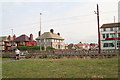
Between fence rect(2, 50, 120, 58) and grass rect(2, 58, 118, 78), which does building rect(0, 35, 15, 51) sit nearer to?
fence rect(2, 50, 120, 58)

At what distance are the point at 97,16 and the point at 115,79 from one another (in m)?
25.1

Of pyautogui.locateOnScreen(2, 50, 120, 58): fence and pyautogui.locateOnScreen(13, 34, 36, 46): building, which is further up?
pyautogui.locateOnScreen(13, 34, 36, 46): building

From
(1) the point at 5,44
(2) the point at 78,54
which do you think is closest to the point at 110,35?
(2) the point at 78,54

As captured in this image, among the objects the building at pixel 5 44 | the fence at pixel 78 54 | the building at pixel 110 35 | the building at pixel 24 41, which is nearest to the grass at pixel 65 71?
the fence at pixel 78 54

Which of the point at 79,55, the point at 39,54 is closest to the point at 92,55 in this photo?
the point at 79,55

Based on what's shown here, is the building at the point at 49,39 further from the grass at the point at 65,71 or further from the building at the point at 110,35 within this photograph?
the grass at the point at 65,71

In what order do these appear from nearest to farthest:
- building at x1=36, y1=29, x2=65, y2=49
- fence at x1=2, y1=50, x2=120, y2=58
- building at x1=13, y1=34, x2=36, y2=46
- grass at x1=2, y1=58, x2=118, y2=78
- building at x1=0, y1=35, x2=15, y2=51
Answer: grass at x1=2, y1=58, x2=118, y2=78
fence at x1=2, y1=50, x2=120, y2=58
building at x1=36, y1=29, x2=65, y2=49
building at x1=13, y1=34, x2=36, y2=46
building at x1=0, y1=35, x2=15, y2=51

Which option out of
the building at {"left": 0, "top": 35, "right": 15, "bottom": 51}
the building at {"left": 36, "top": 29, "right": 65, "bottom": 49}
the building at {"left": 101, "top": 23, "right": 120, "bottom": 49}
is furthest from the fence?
the building at {"left": 0, "top": 35, "right": 15, "bottom": 51}

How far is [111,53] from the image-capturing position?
28609 mm

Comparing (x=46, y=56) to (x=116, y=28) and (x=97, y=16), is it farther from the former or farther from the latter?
(x=116, y=28)

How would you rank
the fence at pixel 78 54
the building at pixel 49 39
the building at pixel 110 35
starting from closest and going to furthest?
the fence at pixel 78 54 → the building at pixel 110 35 → the building at pixel 49 39

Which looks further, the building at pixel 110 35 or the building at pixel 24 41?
the building at pixel 24 41

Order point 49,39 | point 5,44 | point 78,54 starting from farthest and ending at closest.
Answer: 1. point 5,44
2. point 49,39
3. point 78,54

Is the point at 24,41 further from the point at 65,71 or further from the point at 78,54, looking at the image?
the point at 65,71
